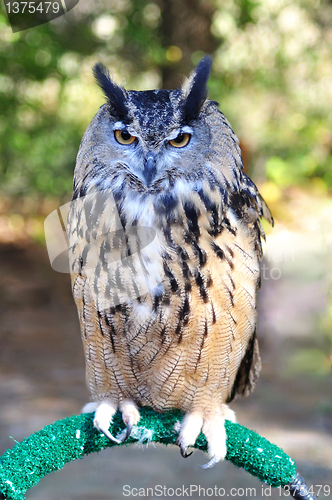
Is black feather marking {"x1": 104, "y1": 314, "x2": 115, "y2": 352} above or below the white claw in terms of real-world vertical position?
above

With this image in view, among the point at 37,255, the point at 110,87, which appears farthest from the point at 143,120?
the point at 37,255

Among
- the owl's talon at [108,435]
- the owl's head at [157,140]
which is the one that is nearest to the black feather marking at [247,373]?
the owl's talon at [108,435]

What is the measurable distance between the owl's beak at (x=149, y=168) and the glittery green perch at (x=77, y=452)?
768mm

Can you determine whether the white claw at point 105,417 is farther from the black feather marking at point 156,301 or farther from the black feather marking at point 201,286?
the black feather marking at point 201,286

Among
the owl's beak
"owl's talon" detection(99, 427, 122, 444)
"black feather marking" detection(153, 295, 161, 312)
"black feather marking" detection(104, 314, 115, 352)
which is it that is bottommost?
"owl's talon" detection(99, 427, 122, 444)

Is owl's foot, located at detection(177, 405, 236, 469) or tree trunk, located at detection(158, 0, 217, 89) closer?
owl's foot, located at detection(177, 405, 236, 469)

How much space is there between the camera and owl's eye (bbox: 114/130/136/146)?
1502 mm

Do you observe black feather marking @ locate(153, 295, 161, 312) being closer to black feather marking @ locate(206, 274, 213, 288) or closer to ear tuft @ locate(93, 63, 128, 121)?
black feather marking @ locate(206, 274, 213, 288)

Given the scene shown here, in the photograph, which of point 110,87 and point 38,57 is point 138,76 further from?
point 110,87

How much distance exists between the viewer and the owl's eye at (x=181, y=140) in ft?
4.89

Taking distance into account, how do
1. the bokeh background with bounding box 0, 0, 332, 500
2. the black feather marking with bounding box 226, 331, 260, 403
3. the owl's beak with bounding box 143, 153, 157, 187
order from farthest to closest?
the bokeh background with bounding box 0, 0, 332, 500 → the black feather marking with bounding box 226, 331, 260, 403 → the owl's beak with bounding box 143, 153, 157, 187

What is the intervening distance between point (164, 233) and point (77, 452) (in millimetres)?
701

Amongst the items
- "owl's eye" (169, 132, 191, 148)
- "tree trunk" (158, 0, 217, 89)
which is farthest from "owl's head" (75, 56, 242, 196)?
"tree trunk" (158, 0, 217, 89)

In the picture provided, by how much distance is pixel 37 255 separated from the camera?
7.00m
